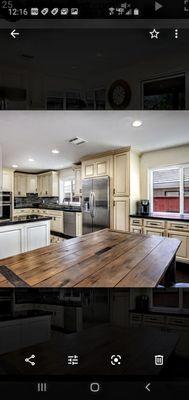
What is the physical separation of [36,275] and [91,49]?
584 mm

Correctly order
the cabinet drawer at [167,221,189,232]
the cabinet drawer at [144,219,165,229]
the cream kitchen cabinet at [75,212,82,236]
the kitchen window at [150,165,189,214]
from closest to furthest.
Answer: the kitchen window at [150,165,189,214] → the cabinet drawer at [167,221,189,232] → the cabinet drawer at [144,219,165,229] → the cream kitchen cabinet at [75,212,82,236]

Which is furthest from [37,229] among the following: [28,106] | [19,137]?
[28,106]

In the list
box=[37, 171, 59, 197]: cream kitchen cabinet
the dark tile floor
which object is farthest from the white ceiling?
box=[37, 171, 59, 197]: cream kitchen cabinet

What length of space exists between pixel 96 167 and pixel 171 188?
1.42 metres

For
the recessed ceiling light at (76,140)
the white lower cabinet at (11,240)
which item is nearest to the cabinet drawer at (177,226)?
the recessed ceiling light at (76,140)

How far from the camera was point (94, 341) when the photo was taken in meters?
0.25

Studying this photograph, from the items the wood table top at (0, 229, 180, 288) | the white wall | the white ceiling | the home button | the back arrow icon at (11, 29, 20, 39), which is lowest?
the home button

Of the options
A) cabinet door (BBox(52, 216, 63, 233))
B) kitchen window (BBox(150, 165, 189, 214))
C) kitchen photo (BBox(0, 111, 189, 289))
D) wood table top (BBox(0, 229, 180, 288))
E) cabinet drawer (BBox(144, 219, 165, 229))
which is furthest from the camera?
cabinet door (BBox(52, 216, 63, 233))

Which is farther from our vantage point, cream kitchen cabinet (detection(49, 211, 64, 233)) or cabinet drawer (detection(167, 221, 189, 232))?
cream kitchen cabinet (detection(49, 211, 64, 233))

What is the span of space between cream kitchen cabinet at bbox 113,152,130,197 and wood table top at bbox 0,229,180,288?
5.54 ft

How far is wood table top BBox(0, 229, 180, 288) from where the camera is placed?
49 cm

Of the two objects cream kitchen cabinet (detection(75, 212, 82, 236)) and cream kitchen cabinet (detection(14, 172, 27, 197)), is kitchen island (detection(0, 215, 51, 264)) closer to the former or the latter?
cream kitchen cabinet (detection(75, 212, 82, 236))

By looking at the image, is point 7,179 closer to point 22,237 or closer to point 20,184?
point 20,184

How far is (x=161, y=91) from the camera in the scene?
435 millimetres
